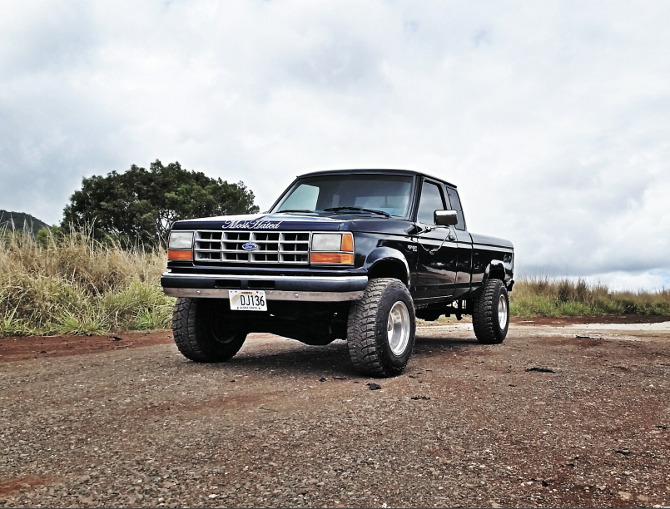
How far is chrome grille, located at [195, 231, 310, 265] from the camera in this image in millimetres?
5680

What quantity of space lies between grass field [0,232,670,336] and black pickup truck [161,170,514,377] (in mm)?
4649

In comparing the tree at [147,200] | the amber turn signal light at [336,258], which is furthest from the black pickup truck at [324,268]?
the tree at [147,200]

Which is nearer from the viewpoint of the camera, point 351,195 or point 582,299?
point 351,195

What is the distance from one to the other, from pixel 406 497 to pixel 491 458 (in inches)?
29.9

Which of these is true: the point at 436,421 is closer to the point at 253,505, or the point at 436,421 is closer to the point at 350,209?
the point at 253,505

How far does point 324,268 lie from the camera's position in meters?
5.60

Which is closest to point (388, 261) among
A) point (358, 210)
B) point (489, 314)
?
point (358, 210)

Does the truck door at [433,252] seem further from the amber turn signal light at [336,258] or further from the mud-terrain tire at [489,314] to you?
the amber turn signal light at [336,258]

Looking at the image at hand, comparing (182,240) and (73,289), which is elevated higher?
(182,240)

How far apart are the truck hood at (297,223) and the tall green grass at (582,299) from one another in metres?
13.5

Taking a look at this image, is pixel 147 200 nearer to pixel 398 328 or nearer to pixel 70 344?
pixel 70 344

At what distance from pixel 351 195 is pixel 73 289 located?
6.31 metres

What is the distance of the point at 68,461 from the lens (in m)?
3.55

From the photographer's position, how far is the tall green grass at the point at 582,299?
756 inches
